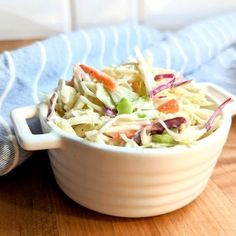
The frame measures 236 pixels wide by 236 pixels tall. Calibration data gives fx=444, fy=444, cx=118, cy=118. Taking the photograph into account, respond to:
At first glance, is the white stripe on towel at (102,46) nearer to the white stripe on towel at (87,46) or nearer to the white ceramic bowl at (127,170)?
the white stripe on towel at (87,46)

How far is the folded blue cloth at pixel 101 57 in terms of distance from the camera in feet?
1.70

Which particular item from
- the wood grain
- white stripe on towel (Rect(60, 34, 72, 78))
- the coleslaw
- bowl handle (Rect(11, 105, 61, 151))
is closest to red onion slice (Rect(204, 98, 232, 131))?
the coleslaw

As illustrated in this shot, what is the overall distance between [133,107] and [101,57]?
280 millimetres

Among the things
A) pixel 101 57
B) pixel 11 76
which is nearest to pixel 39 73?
pixel 11 76

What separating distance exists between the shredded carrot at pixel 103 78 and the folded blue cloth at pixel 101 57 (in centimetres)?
10

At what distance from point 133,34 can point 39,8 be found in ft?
0.61

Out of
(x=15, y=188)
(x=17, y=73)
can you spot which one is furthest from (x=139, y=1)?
(x=15, y=188)

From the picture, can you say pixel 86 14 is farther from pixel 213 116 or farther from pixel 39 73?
pixel 213 116

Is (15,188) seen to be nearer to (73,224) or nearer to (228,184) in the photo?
(73,224)

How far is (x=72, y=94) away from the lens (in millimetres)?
451

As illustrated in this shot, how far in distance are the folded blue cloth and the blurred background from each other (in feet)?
0.24

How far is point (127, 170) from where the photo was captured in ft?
1.24

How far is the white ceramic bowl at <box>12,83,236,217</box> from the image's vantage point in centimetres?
38

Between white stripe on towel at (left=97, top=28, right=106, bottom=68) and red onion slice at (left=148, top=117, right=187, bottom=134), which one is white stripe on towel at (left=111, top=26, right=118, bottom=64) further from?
red onion slice at (left=148, top=117, right=187, bottom=134)
